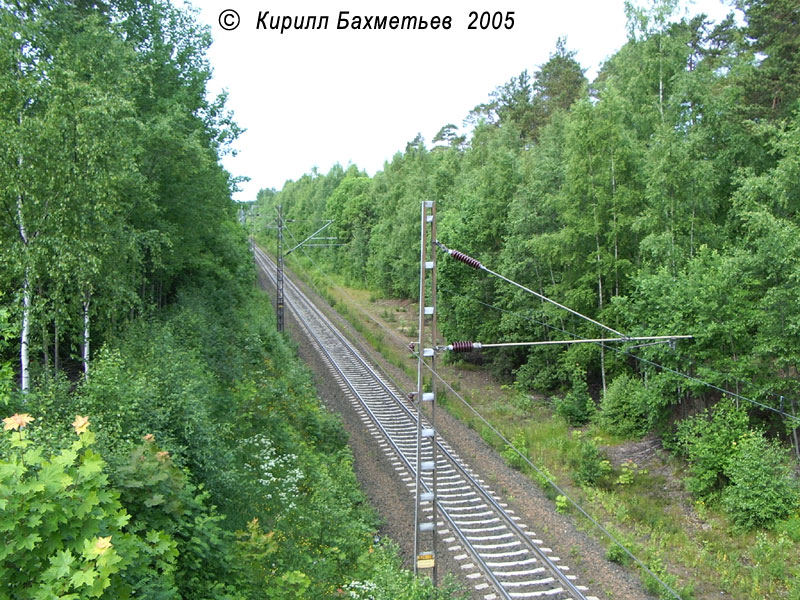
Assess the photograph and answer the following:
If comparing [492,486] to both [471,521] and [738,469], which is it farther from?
[738,469]

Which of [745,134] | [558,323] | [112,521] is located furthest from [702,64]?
[112,521]

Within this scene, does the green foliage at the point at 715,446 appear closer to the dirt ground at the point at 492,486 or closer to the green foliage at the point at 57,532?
the dirt ground at the point at 492,486

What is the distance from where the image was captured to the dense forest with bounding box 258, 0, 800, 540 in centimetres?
1552

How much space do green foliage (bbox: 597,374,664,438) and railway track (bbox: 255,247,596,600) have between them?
5.58 metres

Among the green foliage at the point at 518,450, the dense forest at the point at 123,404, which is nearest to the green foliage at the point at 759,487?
the green foliage at the point at 518,450

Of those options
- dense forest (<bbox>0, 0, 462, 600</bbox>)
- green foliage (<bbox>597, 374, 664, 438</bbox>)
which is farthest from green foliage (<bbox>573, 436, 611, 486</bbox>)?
dense forest (<bbox>0, 0, 462, 600</bbox>)

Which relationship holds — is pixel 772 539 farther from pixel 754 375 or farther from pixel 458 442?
pixel 458 442

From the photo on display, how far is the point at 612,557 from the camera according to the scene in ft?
43.3

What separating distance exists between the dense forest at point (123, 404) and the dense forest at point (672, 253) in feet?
26.1

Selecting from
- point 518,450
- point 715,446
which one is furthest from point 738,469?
point 518,450

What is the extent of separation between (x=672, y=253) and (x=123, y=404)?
15.5 m

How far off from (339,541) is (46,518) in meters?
8.16

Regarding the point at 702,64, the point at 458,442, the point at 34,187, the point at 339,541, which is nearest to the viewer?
the point at 34,187

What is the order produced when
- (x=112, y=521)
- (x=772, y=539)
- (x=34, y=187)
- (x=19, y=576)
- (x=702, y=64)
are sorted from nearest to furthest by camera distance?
1. (x=19, y=576)
2. (x=112, y=521)
3. (x=34, y=187)
4. (x=772, y=539)
5. (x=702, y=64)
